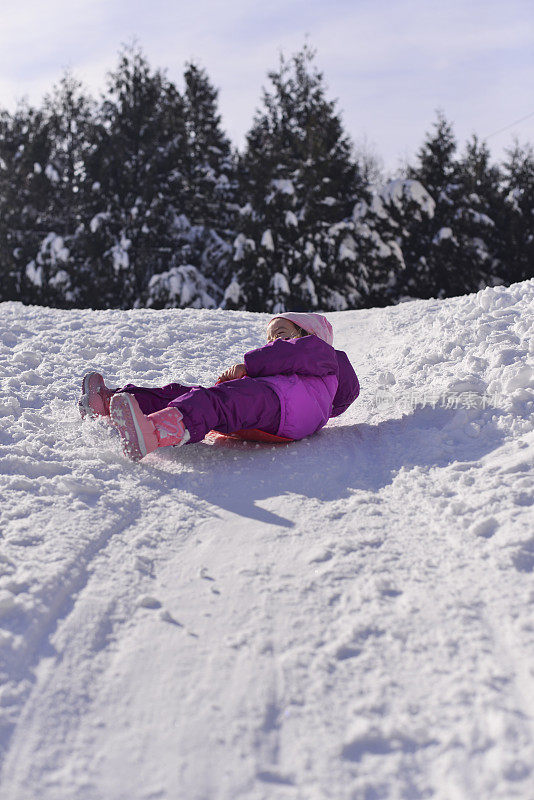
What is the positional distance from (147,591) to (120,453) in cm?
113

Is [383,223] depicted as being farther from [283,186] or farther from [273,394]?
[273,394]

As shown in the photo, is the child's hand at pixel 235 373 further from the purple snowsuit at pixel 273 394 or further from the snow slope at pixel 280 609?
the snow slope at pixel 280 609

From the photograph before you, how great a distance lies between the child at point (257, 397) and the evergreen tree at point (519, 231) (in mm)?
20082

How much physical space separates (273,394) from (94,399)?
3.20 feet

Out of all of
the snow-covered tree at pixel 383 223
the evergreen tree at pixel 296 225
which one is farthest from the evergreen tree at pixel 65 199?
the snow-covered tree at pixel 383 223

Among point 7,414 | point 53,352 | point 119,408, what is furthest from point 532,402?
point 53,352

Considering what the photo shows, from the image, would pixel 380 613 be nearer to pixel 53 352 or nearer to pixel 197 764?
pixel 197 764

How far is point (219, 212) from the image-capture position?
64.5ft

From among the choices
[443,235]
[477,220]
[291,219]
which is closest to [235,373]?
[291,219]

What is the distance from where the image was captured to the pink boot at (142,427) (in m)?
2.83

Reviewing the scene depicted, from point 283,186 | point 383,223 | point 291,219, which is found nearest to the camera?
point 291,219

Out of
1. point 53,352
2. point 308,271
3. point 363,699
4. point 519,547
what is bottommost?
point 363,699

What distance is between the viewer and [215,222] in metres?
19.4

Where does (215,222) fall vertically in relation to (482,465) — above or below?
above
